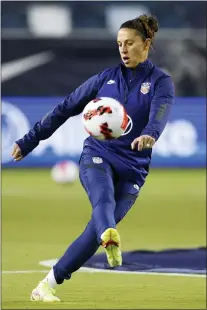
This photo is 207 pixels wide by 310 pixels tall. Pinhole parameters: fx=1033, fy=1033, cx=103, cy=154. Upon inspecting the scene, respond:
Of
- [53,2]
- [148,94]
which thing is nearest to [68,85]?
[53,2]

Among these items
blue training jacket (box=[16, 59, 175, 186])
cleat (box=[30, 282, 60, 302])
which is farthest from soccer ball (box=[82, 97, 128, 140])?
cleat (box=[30, 282, 60, 302])

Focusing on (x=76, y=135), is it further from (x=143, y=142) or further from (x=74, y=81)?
(x=143, y=142)

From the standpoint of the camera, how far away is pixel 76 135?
74.2 feet

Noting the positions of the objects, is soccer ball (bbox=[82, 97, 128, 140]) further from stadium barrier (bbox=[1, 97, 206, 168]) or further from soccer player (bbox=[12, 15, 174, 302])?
stadium barrier (bbox=[1, 97, 206, 168])

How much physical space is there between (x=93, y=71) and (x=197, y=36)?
2521mm

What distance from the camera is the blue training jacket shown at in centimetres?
823

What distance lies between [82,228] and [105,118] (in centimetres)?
670

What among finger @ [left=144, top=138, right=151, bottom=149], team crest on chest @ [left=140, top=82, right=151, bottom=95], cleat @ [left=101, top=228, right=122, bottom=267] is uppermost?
team crest on chest @ [left=140, top=82, right=151, bottom=95]

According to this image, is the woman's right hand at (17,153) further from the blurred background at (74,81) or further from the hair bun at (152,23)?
the blurred background at (74,81)

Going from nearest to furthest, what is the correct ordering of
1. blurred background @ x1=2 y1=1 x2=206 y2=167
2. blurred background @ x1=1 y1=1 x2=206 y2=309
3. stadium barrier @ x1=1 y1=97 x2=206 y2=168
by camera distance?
blurred background @ x1=1 y1=1 x2=206 y2=309
stadium barrier @ x1=1 y1=97 x2=206 y2=168
blurred background @ x1=2 y1=1 x2=206 y2=167

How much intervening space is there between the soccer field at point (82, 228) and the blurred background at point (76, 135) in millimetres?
23

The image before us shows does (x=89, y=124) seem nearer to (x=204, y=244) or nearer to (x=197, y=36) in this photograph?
(x=204, y=244)

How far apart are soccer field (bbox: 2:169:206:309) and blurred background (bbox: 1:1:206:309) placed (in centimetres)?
2

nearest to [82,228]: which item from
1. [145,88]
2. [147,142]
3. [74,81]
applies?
[145,88]
